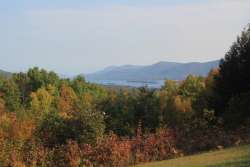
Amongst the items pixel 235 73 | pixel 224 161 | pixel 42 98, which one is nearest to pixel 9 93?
pixel 42 98

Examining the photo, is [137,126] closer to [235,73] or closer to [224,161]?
[235,73]

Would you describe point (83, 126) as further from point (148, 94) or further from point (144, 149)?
point (148, 94)

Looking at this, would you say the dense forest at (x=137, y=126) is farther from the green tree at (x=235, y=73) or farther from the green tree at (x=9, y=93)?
the green tree at (x=9, y=93)

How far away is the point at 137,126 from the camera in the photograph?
92.8ft

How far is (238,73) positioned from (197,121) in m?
6.28

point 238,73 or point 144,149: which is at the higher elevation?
point 238,73

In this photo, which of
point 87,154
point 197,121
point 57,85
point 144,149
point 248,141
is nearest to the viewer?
point 87,154

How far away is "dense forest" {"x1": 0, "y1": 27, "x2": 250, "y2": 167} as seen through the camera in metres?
15.1

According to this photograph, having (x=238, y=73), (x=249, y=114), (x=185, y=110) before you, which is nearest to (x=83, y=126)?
(x=249, y=114)

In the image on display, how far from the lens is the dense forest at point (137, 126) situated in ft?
49.5

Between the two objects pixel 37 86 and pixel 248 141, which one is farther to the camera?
pixel 37 86

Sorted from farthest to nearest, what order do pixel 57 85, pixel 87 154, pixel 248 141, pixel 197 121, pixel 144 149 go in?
1. pixel 57 85
2. pixel 197 121
3. pixel 248 141
4. pixel 144 149
5. pixel 87 154

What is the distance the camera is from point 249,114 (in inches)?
962

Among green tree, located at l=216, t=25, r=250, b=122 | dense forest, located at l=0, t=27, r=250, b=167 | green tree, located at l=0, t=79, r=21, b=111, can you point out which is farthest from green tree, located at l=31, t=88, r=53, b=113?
green tree, located at l=216, t=25, r=250, b=122
